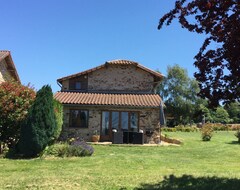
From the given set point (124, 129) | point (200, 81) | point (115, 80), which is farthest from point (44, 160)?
point (115, 80)

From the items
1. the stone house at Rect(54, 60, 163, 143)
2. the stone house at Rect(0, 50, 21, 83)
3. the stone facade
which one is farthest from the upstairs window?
the stone house at Rect(0, 50, 21, 83)

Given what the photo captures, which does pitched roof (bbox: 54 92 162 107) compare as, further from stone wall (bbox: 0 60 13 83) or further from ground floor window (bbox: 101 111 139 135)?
stone wall (bbox: 0 60 13 83)

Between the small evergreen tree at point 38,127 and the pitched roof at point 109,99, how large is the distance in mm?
8042

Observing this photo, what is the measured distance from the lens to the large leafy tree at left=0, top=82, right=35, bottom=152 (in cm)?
1429

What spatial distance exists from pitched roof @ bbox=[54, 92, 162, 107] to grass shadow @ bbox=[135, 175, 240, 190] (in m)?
13.6

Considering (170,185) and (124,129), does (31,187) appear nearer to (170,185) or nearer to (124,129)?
(170,185)

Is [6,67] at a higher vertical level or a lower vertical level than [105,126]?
higher

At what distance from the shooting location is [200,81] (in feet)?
20.5

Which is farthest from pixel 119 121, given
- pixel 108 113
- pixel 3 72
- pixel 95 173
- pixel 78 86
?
pixel 95 173

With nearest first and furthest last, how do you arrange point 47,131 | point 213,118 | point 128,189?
point 128,189 < point 47,131 < point 213,118

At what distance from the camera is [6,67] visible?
77.6ft

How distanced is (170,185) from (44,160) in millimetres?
6341

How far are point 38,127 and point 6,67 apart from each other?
11439 mm

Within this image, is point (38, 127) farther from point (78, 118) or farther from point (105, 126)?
point (105, 126)
